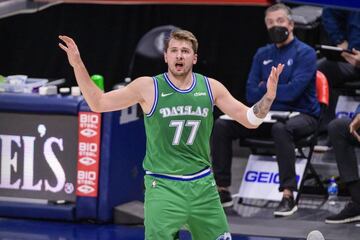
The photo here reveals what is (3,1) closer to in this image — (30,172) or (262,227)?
(30,172)

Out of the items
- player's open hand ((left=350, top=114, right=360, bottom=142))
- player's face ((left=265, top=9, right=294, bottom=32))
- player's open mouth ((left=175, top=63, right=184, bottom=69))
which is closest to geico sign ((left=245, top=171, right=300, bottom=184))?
player's open hand ((left=350, top=114, right=360, bottom=142))

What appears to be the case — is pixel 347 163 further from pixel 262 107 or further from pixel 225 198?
pixel 262 107

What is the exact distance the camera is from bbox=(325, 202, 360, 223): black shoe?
911cm

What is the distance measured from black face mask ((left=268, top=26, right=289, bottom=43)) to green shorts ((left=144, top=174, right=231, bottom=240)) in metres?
2.99

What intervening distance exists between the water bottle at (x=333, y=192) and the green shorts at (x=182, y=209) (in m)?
3.08

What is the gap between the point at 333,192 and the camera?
386 inches

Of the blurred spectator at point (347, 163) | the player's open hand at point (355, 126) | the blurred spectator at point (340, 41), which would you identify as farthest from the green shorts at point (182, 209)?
the blurred spectator at point (340, 41)

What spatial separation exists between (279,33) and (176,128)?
302 centimetres

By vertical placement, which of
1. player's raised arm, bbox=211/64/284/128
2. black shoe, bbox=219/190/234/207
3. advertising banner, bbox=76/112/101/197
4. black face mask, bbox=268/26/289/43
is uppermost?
black face mask, bbox=268/26/289/43

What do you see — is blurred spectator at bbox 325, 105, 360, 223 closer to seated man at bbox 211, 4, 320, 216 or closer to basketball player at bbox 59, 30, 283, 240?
seated man at bbox 211, 4, 320, 216

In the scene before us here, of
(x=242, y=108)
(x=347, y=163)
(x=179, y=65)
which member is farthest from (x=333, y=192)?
(x=179, y=65)

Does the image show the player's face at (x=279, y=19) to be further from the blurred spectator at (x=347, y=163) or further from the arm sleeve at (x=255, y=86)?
the blurred spectator at (x=347, y=163)

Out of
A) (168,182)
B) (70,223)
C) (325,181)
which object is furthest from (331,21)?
(168,182)

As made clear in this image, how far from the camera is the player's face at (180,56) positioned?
22.4 ft
